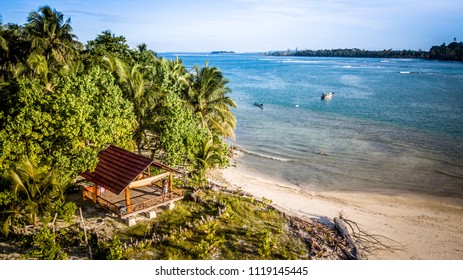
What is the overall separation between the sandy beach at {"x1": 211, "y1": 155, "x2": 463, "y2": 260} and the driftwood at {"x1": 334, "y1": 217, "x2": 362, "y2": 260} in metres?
0.90

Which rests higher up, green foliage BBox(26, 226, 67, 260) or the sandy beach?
green foliage BBox(26, 226, 67, 260)

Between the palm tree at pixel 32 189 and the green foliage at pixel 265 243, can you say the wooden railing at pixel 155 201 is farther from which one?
the green foliage at pixel 265 243

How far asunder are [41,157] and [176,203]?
6.19 metres

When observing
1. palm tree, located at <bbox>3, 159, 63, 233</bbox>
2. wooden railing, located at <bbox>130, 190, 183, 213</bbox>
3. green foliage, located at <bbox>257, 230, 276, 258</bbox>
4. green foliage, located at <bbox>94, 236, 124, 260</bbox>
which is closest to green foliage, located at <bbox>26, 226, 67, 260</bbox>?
palm tree, located at <bbox>3, 159, 63, 233</bbox>

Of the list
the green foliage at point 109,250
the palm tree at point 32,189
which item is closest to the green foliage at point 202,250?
the green foliage at point 109,250

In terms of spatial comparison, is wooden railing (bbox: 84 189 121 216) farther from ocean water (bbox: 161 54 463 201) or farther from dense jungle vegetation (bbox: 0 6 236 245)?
ocean water (bbox: 161 54 463 201)

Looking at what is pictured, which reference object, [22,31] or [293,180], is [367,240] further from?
[22,31]

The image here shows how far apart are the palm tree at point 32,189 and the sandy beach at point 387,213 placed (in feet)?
36.1

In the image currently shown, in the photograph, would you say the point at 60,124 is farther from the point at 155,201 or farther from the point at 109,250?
the point at 109,250

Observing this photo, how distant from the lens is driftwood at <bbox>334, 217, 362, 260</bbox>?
13.2 meters

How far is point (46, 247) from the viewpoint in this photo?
11.1 meters

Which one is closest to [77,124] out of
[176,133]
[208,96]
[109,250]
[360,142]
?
[176,133]

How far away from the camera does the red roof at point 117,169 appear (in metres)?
12.8

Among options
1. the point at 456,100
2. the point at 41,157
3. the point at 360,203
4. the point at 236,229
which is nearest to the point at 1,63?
the point at 41,157
